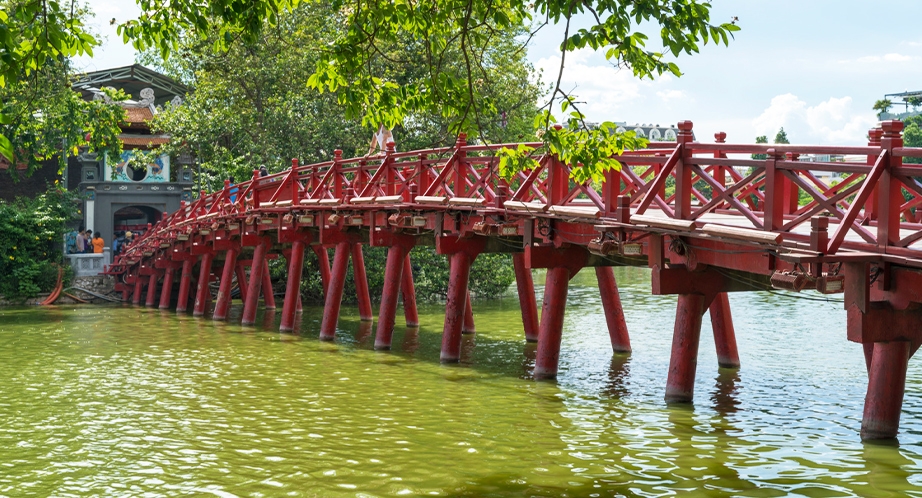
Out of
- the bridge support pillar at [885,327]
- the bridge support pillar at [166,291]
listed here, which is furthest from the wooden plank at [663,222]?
the bridge support pillar at [166,291]

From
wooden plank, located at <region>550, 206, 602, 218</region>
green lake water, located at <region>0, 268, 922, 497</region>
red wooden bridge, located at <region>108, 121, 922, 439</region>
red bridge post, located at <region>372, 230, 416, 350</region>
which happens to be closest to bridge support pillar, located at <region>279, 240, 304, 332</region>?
red wooden bridge, located at <region>108, 121, 922, 439</region>

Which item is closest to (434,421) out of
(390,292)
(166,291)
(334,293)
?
(390,292)

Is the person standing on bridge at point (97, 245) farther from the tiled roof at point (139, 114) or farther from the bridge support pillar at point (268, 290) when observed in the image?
the bridge support pillar at point (268, 290)

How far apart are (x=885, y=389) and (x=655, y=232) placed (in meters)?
3.07

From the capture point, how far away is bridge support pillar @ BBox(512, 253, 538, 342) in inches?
811

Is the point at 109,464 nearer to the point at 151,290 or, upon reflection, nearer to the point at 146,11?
the point at 146,11

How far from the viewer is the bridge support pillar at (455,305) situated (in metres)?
18.0

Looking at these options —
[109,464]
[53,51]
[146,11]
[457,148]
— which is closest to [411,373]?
[457,148]

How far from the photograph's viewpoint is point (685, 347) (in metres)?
13.5

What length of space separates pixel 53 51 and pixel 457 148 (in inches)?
334

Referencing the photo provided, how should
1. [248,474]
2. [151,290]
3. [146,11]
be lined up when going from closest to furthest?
[248,474], [146,11], [151,290]

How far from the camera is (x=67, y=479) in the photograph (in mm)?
10461

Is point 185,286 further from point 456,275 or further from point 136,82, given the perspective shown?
point 136,82

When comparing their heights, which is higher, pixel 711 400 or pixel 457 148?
pixel 457 148
